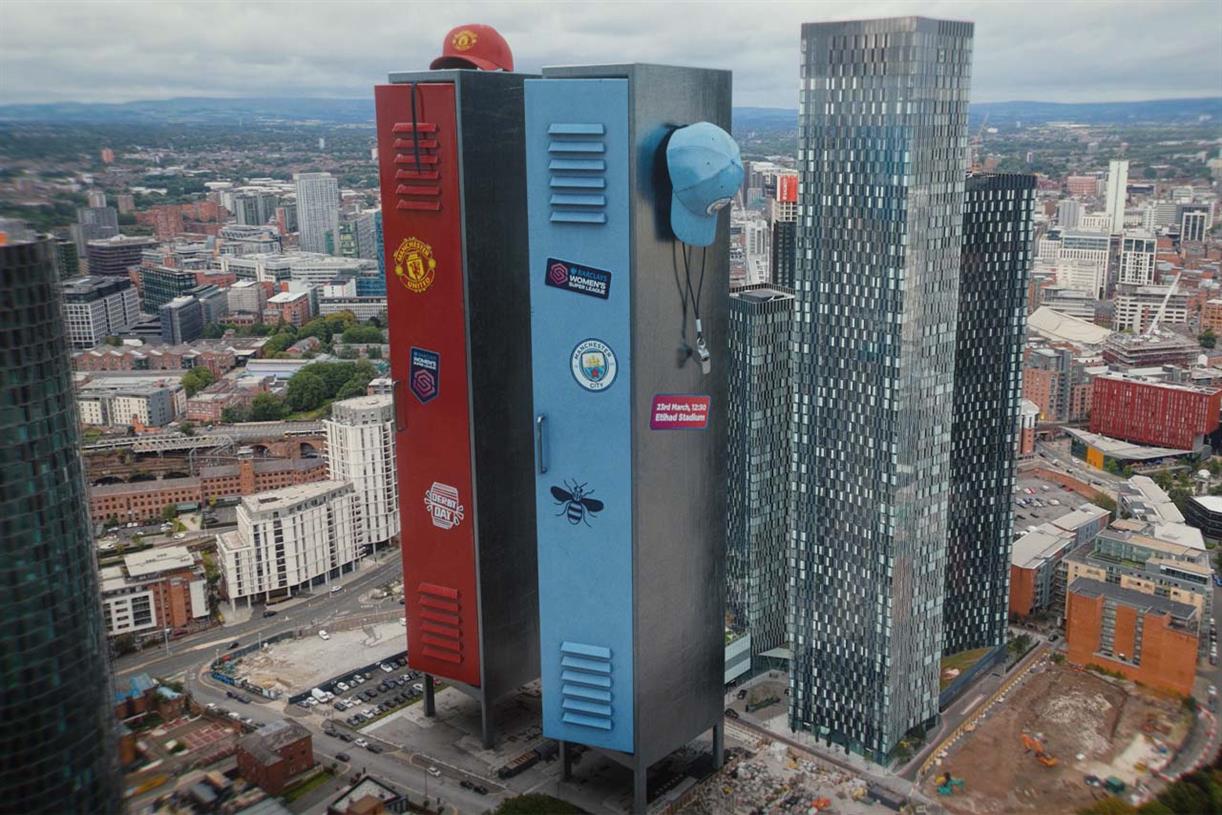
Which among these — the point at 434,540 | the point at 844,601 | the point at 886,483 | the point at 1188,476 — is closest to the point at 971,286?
the point at 886,483

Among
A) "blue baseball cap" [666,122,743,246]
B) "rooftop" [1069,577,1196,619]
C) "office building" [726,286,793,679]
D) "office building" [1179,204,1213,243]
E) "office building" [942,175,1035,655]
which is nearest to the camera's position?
"blue baseball cap" [666,122,743,246]

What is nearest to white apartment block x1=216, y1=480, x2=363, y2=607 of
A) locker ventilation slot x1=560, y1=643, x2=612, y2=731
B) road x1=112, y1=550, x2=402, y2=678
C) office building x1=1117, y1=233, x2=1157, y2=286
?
road x1=112, y1=550, x2=402, y2=678

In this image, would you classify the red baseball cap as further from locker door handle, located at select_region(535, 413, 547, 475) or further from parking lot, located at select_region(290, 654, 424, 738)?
parking lot, located at select_region(290, 654, 424, 738)

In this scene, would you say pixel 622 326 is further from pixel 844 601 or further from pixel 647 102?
pixel 844 601

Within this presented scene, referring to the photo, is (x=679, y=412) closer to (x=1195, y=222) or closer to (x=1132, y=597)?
(x=1132, y=597)

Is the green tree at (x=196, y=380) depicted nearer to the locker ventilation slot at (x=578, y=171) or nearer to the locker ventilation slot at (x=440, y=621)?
the locker ventilation slot at (x=440, y=621)

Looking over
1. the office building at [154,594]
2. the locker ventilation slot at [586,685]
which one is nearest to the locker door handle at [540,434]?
the locker ventilation slot at [586,685]
